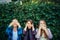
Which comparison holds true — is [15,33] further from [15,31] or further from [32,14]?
[32,14]

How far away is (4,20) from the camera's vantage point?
34.8 ft

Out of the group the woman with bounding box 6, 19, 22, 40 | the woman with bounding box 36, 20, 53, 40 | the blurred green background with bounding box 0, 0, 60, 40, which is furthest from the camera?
the blurred green background with bounding box 0, 0, 60, 40

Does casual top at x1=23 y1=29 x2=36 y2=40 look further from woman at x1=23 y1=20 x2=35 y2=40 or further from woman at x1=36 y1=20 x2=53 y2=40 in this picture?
woman at x1=36 y1=20 x2=53 y2=40

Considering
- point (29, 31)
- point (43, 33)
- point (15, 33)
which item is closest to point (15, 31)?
point (15, 33)

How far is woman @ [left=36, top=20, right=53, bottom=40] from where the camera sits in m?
9.28

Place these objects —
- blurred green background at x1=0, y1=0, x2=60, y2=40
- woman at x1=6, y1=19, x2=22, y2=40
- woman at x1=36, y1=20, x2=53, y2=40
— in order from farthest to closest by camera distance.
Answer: blurred green background at x1=0, y1=0, x2=60, y2=40, woman at x1=6, y1=19, x2=22, y2=40, woman at x1=36, y1=20, x2=53, y2=40

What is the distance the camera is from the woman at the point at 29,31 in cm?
938

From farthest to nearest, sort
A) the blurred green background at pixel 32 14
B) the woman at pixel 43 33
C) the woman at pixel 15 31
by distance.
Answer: the blurred green background at pixel 32 14
the woman at pixel 15 31
the woman at pixel 43 33

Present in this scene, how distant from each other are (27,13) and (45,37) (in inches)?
67.9

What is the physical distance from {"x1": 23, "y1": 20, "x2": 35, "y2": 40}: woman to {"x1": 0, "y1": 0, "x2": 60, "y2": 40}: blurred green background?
118cm

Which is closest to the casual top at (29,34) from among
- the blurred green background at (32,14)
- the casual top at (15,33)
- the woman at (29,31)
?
the woman at (29,31)

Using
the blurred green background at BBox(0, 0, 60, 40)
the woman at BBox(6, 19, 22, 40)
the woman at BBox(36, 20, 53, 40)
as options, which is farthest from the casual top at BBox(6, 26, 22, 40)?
the blurred green background at BBox(0, 0, 60, 40)

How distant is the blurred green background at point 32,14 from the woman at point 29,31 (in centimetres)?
118

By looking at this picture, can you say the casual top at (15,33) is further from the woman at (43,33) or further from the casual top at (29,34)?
the woman at (43,33)
